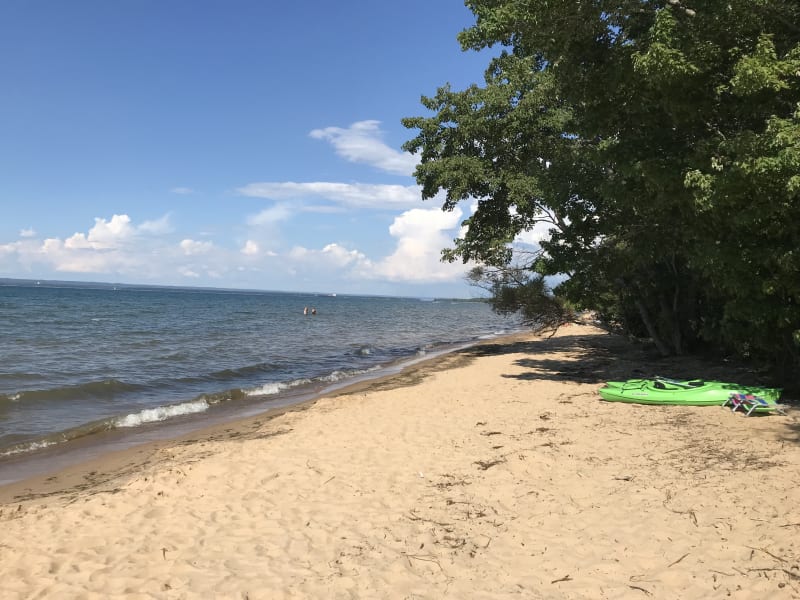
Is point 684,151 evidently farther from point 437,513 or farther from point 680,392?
point 437,513

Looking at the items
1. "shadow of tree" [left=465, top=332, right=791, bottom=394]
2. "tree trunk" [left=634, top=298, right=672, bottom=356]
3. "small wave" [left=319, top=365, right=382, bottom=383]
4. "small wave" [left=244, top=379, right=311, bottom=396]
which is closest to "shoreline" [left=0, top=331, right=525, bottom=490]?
"small wave" [left=244, top=379, right=311, bottom=396]

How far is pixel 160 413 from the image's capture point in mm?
11984

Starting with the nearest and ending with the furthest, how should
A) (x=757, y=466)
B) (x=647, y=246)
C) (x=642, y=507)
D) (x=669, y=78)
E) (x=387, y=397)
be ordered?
(x=642, y=507) < (x=757, y=466) < (x=669, y=78) < (x=647, y=246) < (x=387, y=397)

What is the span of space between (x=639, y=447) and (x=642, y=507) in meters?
2.08

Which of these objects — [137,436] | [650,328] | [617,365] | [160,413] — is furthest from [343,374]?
[650,328]

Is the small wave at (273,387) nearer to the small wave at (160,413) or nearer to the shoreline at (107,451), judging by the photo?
the shoreline at (107,451)

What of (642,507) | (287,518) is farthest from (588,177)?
(287,518)

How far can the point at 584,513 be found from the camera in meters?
5.14

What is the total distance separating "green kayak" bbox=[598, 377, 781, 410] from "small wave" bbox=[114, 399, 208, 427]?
9771 millimetres

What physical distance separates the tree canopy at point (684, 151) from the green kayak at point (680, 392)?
3.61 feet

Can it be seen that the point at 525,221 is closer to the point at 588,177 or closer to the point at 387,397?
the point at 588,177

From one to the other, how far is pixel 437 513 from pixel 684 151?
7.72m

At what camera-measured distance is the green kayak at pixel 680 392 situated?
8992 millimetres

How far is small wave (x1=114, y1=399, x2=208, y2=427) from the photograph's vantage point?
11.3 m
